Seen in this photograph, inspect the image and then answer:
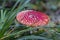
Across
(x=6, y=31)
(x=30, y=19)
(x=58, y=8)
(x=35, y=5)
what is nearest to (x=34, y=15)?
(x=30, y=19)

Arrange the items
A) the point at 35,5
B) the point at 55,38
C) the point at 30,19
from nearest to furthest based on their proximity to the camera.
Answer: the point at 55,38 → the point at 30,19 → the point at 35,5

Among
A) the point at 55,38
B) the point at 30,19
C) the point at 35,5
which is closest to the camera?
the point at 55,38

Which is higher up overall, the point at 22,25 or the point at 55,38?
the point at 22,25

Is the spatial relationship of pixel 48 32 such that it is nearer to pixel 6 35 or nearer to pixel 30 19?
pixel 30 19

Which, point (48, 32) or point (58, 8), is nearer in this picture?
point (48, 32)

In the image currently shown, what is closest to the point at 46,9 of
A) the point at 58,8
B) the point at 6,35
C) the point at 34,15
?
the point at 58,8

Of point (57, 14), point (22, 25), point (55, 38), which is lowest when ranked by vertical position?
point (55, 38)

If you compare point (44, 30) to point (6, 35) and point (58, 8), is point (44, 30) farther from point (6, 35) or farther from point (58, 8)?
point (58, 8)
